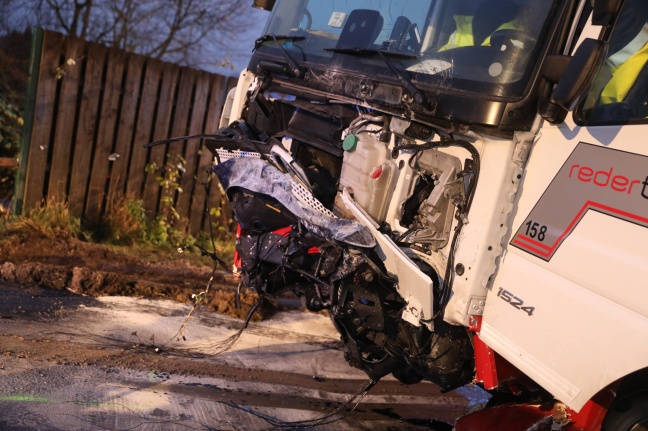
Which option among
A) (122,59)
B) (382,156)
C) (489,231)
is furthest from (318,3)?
(122,59)

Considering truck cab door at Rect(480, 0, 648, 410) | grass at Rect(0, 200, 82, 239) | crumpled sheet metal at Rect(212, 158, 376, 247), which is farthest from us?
grass at Rect(0, 200, 82, 239)

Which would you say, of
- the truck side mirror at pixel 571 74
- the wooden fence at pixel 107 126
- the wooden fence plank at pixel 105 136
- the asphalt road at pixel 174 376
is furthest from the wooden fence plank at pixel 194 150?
the truck side mirror at pixel 571 74

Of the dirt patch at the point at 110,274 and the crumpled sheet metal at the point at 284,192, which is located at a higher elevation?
the crumpled sheet metal at the point at 284,192

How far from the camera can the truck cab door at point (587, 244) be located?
307 cm

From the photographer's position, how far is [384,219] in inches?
180

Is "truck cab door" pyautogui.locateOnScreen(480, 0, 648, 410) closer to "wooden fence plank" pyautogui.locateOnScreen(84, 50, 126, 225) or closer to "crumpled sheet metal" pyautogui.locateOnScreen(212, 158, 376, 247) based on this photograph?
"crumpled sheet metal" pyautogui.locateOnScreen(212, 158, 376, 247)

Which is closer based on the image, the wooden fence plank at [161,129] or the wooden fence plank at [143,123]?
the wooden fence plank at [143,123]

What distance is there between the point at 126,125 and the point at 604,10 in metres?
6.00

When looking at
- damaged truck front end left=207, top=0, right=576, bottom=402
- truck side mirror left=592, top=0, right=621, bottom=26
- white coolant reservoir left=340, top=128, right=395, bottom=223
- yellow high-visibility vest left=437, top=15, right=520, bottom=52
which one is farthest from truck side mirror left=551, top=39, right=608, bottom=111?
white coolant reservoir left=340, top=128, right=395, bottom=223

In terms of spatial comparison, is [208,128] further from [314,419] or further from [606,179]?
[606,179]

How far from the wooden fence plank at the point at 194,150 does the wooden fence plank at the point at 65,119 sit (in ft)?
4.50

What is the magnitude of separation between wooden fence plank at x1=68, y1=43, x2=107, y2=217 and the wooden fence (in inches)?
0.4

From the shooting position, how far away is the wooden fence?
7637mm

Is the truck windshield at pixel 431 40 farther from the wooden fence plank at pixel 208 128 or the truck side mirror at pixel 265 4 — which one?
the wooden fence plank at pixel 208 128
